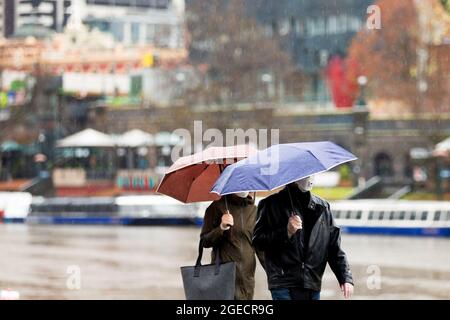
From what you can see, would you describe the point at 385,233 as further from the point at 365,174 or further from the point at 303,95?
the point at 303,95

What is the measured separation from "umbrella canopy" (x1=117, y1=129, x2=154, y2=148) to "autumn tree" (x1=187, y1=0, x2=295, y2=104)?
4.18 m

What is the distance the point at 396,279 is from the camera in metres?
21.9

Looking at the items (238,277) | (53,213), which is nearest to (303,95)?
A: (53,213)

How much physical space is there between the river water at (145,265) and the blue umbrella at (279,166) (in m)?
10.0

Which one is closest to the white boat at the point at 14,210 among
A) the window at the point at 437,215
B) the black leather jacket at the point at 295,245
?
the window at the point at 437,215

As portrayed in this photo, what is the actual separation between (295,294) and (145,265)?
713 inches

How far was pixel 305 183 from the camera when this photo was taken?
25.2 ft

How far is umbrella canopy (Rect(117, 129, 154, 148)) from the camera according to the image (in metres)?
69.6

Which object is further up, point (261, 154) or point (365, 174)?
point (261, 154)

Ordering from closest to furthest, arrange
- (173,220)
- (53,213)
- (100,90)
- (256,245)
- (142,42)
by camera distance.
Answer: (256,245) → (173,220) → (53,213) → (100,90) → (142,42)

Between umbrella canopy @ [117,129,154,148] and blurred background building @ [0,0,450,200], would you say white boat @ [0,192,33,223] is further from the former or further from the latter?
umbrella canopy @ [117,129,154,148]

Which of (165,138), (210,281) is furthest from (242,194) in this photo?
(165,138)
